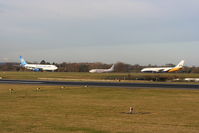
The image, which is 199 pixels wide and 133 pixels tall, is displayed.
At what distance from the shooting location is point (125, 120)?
2077 centimetres

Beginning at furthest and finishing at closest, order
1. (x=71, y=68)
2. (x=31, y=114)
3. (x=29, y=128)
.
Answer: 1. (x=71, y=68)
2. (x=31, y=114)
3. (x=29, y=128)

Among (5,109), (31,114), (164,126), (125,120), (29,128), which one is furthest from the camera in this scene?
(5,109)

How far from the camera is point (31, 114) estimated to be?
23.0m

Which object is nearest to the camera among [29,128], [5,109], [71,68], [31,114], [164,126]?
[29,128]

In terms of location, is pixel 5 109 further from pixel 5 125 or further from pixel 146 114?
pixel 146 114

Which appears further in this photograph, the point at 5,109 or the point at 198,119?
the point at 5,109

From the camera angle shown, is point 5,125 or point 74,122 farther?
point 74,122

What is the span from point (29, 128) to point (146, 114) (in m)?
10.1

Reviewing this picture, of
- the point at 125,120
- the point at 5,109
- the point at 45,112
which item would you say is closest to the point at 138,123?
the point at 125,120

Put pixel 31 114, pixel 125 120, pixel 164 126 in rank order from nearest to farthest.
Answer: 1. pixel 164 126
2. pixel 125 120
3. pixel 31 114

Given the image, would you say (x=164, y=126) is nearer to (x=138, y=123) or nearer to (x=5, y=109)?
(x=138, y=123)

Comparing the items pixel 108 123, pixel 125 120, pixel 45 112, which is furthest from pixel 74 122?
pixel 45 112

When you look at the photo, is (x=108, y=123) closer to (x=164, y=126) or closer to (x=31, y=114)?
(x=164, y=126)

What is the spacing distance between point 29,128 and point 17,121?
8.92 ft
